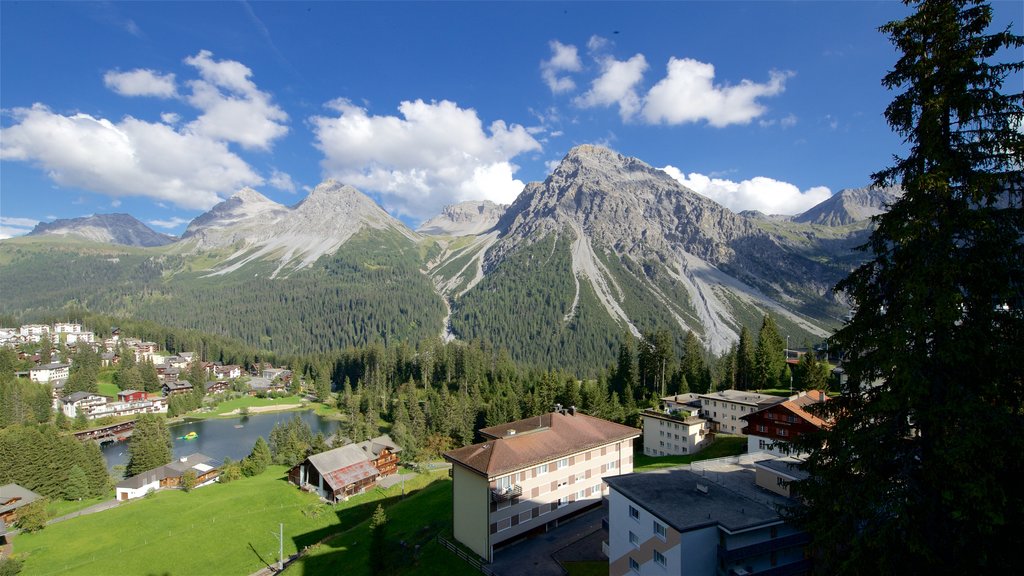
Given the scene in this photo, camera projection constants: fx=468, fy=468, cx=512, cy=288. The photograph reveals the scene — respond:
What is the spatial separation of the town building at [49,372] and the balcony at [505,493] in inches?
6611

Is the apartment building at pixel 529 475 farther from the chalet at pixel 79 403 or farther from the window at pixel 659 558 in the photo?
the chalet at pixel 79 403

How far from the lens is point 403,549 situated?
124 feet

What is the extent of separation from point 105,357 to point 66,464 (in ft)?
386

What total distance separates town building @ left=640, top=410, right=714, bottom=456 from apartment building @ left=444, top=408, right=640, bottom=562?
1755cm

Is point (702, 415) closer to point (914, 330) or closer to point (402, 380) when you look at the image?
point (914, 330)

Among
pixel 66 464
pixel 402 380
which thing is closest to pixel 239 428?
pixel 402 380

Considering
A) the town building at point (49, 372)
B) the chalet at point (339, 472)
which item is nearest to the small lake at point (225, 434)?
the chalet at point (339, 472)

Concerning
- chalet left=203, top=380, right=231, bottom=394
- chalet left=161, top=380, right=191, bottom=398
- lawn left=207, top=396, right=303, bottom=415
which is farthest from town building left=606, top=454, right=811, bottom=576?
chalet left=161, top=380, right=191, bottom=398

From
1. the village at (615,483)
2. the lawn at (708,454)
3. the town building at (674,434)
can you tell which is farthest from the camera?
the town building at (674,434)

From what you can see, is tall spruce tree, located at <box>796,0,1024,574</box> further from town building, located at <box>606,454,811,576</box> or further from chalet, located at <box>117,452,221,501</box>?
chalet, located at <box>117,452,221,501</box>

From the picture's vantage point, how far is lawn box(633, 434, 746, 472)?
50.8 meters

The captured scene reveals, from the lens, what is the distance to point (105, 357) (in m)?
158

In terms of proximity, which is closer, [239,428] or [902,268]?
[902,268]

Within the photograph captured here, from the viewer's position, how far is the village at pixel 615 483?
23078mm
